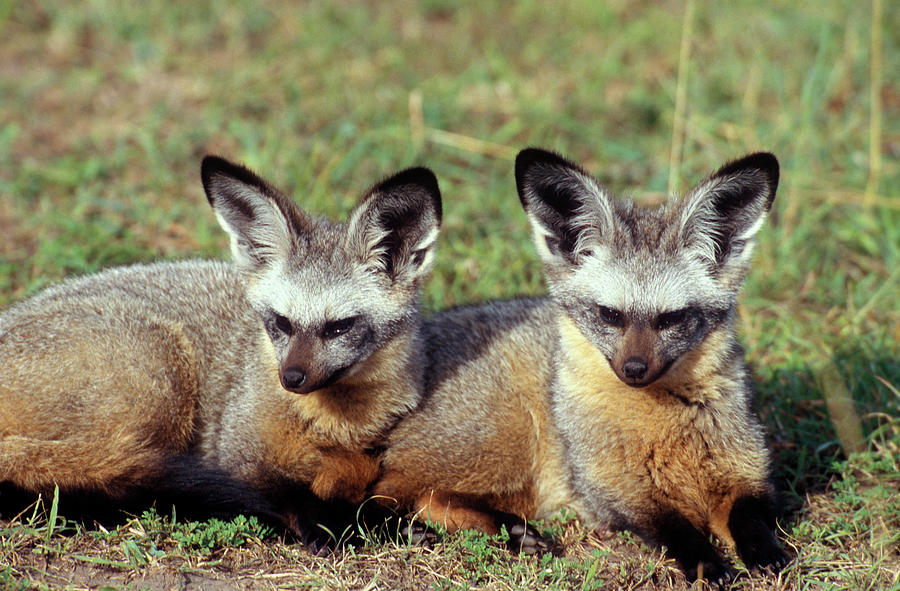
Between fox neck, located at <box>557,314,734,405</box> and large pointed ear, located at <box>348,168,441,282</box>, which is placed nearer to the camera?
fox neck, located at <box>557,314,734,405</box>

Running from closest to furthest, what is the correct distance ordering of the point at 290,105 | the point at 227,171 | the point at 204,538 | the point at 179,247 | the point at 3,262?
the point at 204,538, the point at 227,171, the point at 3,262, the point at 179,247, the point at 290,105

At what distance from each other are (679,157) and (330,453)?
14.2 ft

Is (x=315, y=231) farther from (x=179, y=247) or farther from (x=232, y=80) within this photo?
(x=232, y=80)

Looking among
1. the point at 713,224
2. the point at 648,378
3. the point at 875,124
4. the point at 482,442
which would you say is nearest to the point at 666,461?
the point at 648,378

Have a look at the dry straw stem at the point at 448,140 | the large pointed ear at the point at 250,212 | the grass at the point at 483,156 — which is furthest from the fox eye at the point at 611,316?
the dry straw stem at the point at 448,140

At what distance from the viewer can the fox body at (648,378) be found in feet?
13.8

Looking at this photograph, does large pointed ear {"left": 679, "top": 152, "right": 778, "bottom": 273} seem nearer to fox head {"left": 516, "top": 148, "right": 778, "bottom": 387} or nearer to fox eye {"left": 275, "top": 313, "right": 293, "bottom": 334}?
fox head {"left": 516, "top": 148, "right": 778, "bottom": 387}

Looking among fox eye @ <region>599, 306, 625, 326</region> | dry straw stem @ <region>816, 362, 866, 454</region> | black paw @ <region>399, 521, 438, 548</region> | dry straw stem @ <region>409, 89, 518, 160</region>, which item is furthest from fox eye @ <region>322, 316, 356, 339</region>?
dry straw stem @ <region>409, 89, 518, 160</region>

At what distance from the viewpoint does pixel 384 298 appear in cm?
460

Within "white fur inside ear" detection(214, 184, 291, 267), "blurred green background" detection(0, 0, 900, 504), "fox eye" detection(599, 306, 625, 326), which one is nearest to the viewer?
"fox eye" detection(599, 306, 625, 326)

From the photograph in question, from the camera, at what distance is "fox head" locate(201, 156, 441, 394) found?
444cm

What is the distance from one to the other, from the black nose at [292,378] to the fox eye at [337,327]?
1.04 ft

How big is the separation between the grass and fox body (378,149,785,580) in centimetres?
24

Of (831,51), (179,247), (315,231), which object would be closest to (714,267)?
(315,231)
